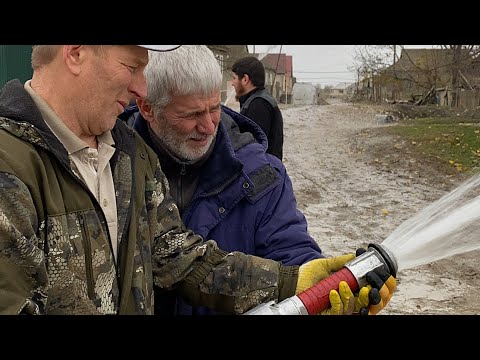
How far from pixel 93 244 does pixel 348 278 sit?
30.2 inches

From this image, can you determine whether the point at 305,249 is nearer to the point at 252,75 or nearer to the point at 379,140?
the point at 252,75

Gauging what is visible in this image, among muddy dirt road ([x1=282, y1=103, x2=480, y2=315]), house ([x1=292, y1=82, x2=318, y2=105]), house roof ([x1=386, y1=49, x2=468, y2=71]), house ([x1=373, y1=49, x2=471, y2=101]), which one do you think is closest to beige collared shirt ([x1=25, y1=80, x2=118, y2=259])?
muddy dirt road ([x1=282, y1=103, x2=480, y2=315])

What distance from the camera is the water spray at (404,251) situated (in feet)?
4.95

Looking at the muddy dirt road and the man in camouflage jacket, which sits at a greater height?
the man in camouflage jacket

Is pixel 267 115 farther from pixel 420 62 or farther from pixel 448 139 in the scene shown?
pixel 420 62

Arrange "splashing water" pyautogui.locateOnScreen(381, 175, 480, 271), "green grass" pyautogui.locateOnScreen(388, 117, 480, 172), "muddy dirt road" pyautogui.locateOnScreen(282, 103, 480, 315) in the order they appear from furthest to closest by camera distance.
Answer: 1. "green grass" pyautogui.locateOnScreen(388, 117, 480, 172)
2. "muddy dirt road" pyautogui.locateOnScreen(282, 103, 480, 315)
3. "splashing water" pyautogui.locateOnScreen(381, 175, 480, 271)

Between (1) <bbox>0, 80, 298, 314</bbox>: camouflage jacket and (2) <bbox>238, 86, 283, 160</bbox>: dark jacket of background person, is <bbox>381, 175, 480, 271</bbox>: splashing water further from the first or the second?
(2) <bbox>238, 86, 283, 160</bbox>: dark jacket of background person

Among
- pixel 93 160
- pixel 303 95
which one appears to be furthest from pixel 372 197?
pixel 303 95

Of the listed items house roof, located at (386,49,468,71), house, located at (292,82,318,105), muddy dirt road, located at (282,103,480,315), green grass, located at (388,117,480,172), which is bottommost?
muddy dirt road, located at (282,103,480,315)

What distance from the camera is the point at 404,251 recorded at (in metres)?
1.67

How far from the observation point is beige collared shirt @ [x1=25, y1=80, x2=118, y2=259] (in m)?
1.29

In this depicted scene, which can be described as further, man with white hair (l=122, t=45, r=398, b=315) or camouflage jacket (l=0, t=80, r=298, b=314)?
man with white hair (l=122, t=45, r=398, b=315)

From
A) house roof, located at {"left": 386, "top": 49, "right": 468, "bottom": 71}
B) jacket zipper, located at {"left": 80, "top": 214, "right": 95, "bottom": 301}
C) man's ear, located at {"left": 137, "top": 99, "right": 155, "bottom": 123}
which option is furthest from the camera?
house roof, located at {"left": 386, "top": 49, "right": 468, "bottom": 71}
